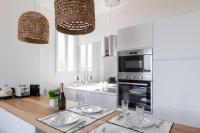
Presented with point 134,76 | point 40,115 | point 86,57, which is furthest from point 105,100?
point 86,57

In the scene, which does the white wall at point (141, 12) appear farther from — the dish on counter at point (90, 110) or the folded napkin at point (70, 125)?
the folded napkin at point (70, 125)

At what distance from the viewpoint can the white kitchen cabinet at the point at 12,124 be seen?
1502mm

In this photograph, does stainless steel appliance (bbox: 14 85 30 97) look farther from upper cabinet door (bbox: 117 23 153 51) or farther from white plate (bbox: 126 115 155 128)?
white plate (bbox: 126 115 155 128)

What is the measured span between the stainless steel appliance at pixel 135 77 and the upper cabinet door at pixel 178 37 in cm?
20

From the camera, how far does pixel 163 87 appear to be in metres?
2.05

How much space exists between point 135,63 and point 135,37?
391 millimetres

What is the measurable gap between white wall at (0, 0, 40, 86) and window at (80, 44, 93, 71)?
1.22 m

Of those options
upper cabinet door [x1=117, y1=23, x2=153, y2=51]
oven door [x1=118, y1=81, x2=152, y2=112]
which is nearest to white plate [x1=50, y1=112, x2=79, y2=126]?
oven door [x1=118, y1=81, x2=152, y2=112]

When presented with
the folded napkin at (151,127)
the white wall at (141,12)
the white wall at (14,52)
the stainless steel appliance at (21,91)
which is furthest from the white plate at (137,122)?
the white wall at (14,52)

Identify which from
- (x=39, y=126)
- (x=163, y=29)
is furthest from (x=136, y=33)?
(x=39, y=126)

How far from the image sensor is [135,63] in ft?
7.85

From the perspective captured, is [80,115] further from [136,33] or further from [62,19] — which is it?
[136,33]

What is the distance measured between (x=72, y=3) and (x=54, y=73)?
2.37m

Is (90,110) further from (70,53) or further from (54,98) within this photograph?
(70,53)
